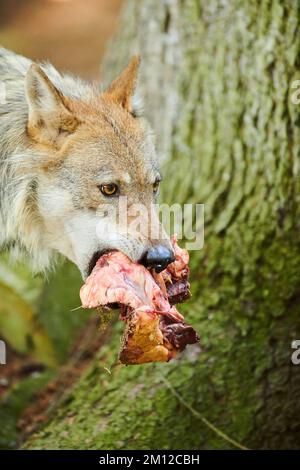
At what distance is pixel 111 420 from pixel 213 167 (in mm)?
2106

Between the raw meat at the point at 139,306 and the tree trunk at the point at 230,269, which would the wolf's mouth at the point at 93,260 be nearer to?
the raw meat at the point at 139,306

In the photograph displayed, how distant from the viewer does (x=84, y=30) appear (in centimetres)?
1475

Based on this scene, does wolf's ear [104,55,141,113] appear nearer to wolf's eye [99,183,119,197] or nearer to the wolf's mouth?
wolf's eye [99,183,119,197]

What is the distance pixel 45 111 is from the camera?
409 centimetres

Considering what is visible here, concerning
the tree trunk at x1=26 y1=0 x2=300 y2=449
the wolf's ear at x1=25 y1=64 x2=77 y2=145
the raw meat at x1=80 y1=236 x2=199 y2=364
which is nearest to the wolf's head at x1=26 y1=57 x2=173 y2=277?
the wolf's ear at x1=25 y1=64 x2=77 y2=145

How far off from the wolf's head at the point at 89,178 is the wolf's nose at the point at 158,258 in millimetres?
20

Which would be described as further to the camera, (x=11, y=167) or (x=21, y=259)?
(x=21, y=259)

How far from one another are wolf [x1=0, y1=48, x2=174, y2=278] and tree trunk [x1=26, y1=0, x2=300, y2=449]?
2.82 ft

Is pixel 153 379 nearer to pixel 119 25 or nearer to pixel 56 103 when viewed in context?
Answer: pixel 56 103

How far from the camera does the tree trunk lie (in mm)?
4617

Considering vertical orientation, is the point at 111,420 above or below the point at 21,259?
below

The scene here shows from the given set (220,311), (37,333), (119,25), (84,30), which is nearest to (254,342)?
(220,311)

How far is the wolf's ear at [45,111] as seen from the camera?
156 inches

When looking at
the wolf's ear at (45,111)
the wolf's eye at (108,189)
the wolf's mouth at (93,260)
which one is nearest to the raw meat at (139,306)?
the wolf's mouth at (93,260)
